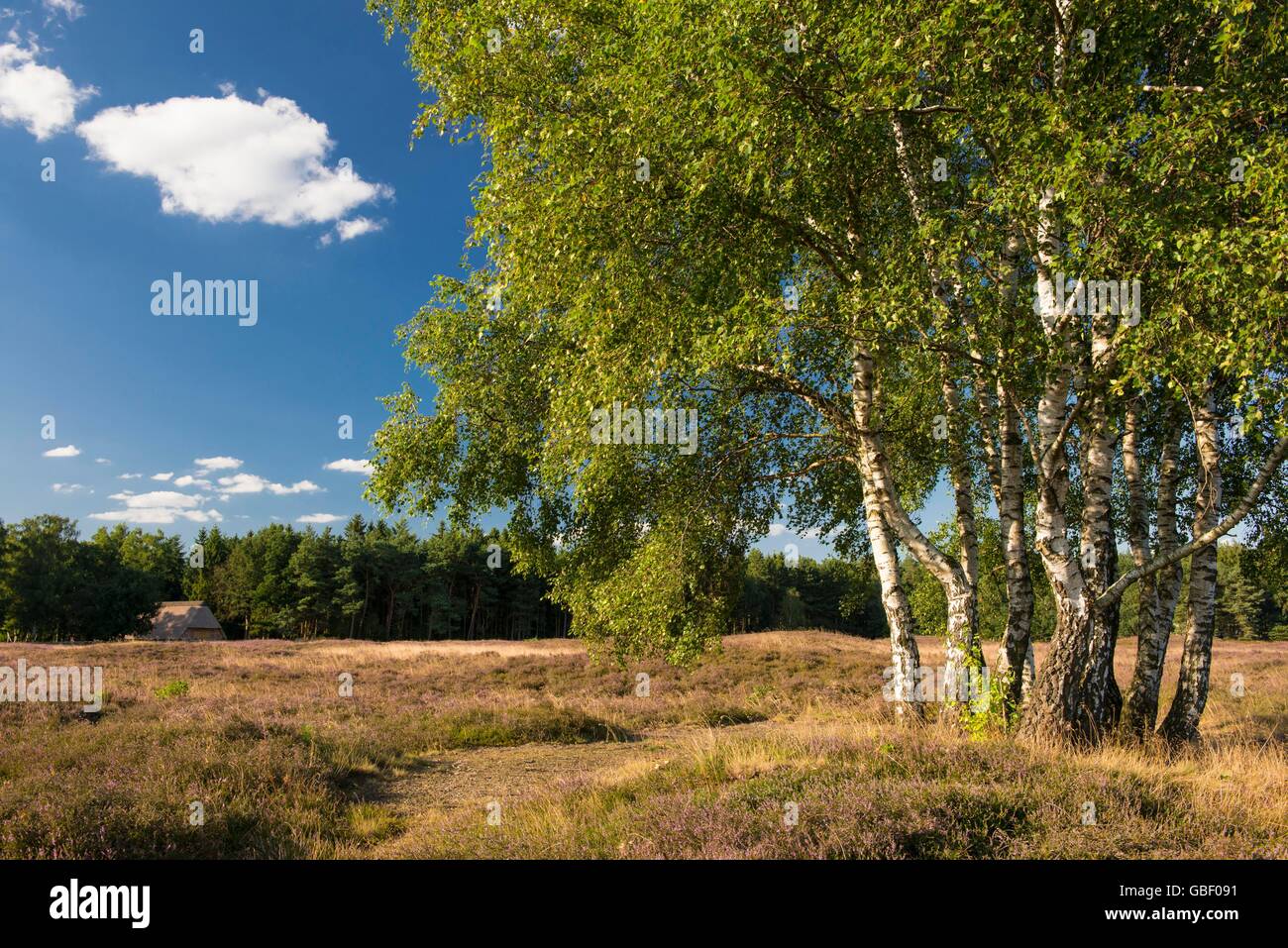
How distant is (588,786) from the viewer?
32.6 feet

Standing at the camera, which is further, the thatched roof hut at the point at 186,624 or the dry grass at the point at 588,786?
the thatched roof hut at the point at 186,624

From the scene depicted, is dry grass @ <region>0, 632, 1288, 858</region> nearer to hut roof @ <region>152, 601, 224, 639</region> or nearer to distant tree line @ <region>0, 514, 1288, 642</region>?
distant tree line @ <region>0, 514, 1288, 642</region>

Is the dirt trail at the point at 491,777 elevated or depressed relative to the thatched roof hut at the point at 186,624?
elevated

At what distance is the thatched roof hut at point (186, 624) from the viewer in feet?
228

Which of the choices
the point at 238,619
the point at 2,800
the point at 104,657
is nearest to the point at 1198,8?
the point at 2,800

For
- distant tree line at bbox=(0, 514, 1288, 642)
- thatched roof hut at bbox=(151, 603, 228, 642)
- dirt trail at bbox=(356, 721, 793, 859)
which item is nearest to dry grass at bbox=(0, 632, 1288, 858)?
dirt trail at bbox=(356, 721, 793, 859)

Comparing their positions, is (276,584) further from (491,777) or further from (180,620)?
(491,777)

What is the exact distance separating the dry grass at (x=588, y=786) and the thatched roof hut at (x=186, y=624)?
58969 millimetres

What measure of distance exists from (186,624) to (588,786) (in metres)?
76.5

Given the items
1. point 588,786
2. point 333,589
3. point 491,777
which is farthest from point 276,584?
point 588,786

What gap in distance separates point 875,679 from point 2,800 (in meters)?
27.1

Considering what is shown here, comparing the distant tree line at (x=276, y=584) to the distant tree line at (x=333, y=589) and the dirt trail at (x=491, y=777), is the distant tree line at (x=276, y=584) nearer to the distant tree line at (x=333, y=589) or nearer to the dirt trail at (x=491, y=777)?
the distant tree line at (x=333, y=589)

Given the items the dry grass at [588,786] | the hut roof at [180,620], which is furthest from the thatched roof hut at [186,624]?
the dry grass at [588,786]

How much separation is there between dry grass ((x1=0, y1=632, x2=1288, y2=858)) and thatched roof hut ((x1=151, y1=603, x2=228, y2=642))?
5897 cm
